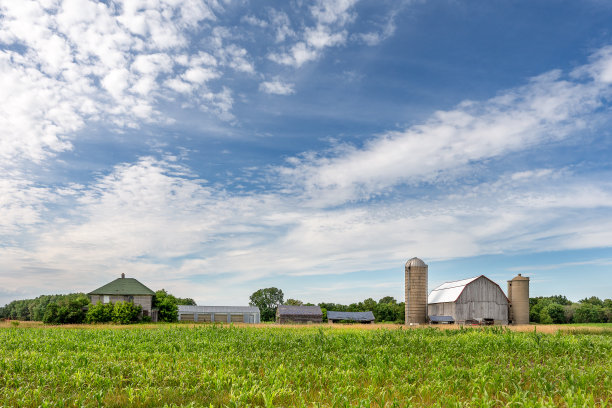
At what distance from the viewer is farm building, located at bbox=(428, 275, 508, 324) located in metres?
54.6

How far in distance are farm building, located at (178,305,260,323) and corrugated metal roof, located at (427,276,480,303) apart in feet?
106

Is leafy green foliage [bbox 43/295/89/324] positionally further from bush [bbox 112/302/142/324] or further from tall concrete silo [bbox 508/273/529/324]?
tall concrete silo [bbox 508/273/529/324]

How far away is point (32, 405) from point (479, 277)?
2116 inches

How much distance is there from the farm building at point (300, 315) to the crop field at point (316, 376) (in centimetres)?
5618

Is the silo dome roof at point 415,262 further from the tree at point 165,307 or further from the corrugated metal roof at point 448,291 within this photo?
the tree at point 165,307

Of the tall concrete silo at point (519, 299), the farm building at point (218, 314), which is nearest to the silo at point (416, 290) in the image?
the tall concrete silo at point (519, 299)

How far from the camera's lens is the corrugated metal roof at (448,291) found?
5572cm

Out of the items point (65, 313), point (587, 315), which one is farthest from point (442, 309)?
point (65, 313)

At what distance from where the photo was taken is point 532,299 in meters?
95.8

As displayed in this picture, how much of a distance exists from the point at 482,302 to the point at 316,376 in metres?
47.9

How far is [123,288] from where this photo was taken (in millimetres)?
62344

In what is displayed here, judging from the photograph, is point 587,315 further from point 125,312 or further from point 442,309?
point 125,312

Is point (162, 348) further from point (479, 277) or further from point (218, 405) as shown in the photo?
point (479, 277)

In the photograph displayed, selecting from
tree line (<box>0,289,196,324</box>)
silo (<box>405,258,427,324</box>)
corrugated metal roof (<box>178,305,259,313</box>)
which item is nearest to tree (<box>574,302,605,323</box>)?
silo (<box>405,258,427,324</box>)
